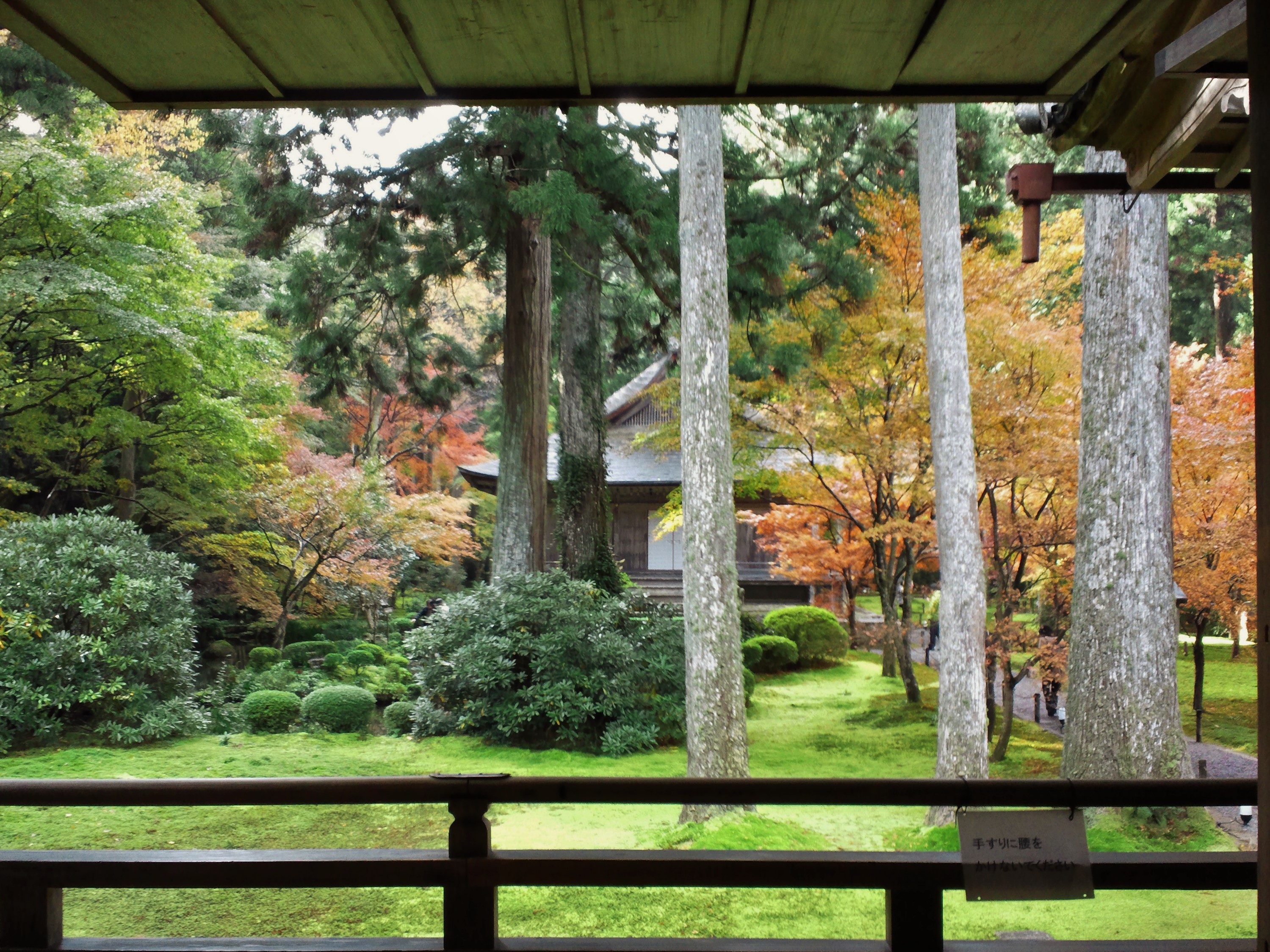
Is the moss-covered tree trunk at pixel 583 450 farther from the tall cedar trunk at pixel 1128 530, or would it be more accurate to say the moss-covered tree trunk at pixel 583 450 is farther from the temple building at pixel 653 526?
the tall cedar trunk at pixel 1128 530

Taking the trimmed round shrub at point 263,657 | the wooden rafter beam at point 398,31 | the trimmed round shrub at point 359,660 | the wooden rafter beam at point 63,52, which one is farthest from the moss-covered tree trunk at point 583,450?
the wooden rafter beam at point 398,31

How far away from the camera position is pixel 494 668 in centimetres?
884

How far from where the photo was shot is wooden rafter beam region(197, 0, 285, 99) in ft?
5.85

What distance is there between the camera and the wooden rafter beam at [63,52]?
1.75 meters

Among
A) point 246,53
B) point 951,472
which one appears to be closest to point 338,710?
point 951,472

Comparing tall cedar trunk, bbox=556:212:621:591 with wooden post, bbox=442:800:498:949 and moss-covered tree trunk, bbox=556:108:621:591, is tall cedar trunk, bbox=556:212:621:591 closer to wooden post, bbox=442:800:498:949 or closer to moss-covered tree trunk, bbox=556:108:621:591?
moss-covered tree trunk, bbox=556:108:621:591

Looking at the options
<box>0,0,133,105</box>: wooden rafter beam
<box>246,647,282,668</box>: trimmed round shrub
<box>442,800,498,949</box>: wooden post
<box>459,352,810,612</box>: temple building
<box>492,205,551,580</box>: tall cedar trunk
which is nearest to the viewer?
<box>0,0,133,105</box>: wooden rafter beam

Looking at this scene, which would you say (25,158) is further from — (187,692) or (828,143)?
(828,143)

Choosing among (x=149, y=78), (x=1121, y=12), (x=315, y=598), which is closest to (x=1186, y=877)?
(x=1121, y=12)

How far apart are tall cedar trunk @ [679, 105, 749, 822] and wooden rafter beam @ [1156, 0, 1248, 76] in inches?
197

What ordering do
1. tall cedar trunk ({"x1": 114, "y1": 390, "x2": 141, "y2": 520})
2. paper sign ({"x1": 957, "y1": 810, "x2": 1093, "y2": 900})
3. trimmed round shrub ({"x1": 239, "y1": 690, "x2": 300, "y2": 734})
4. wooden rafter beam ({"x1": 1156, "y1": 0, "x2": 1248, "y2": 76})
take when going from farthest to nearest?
tall cedar trunk ({"x1": 114, "y1": 390, "x2": 141, "y2": 520}), trimmed round shrub ({"x1": 239, "y1": 690, "x2": 300, "y2": 734}), paper sign ({"x1": 957, "y1": 810, "x2": 1093, "y2": 900}), wooden rafter beam ({"x1": 1156, "y1": 0, "x2": 1248, "y2": 76})

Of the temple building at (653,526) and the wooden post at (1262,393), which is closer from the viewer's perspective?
the wooden post at (1262,393)

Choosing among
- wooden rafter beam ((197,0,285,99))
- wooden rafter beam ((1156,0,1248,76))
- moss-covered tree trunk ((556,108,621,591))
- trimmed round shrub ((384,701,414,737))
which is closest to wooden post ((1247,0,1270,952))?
wooden rafter beam ((1156,0,1248,76))

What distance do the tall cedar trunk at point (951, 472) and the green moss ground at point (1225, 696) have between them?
3.00m
